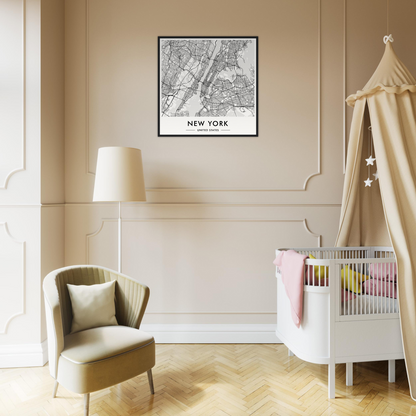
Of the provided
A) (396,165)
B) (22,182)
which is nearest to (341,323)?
(396,165)

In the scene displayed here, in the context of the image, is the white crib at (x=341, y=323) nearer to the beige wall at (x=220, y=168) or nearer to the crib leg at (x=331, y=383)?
the crib leg at (x=331, y=383)

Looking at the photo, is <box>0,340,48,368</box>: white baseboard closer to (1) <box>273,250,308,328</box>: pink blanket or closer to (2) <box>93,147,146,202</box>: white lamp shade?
(2) <box>93,147,146,202</box>: white lamp shade

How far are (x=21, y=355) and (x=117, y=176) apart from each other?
158cm

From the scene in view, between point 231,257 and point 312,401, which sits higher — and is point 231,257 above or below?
above

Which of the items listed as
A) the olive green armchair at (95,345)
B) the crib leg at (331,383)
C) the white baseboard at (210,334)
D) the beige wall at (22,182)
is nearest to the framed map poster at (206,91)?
the beige wall at (22,182)

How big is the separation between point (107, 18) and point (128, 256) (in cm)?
214

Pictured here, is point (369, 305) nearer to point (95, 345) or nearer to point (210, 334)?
point (210, 334)

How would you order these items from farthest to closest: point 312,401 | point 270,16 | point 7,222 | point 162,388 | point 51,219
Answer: point 270,16
point 51,219
point 7,222
point 162,388
point 312,401

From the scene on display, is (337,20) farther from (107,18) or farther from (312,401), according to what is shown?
(312,401)

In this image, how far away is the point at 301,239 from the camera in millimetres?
2994

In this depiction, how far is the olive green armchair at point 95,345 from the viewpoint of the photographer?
71.7 inches

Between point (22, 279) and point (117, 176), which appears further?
→ point (22, 279)

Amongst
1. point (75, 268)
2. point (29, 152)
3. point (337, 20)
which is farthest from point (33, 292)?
point (337, 20)

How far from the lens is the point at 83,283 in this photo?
2.34m
